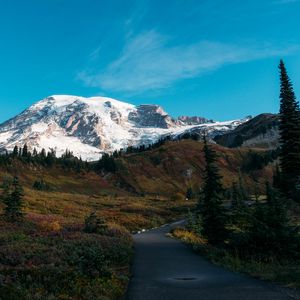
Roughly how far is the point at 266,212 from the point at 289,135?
22.6m

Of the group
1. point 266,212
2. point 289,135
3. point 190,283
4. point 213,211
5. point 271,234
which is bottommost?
point 190,283

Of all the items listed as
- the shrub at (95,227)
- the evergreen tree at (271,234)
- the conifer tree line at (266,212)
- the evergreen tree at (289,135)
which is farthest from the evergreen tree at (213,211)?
the evergreen tree at (289,135)

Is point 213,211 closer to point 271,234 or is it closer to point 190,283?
point 271,234

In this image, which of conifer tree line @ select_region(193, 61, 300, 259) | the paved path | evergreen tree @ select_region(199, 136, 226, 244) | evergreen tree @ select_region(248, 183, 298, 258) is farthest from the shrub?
evergreen tree @ select_region(248, 183, 298, 258)

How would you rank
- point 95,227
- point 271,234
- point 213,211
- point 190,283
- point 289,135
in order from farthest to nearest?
1. point 289,135
2. point 95,227
3. point 213,211
4. point 271,234
5. point 190,283

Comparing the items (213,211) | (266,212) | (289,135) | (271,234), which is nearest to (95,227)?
(213,211)

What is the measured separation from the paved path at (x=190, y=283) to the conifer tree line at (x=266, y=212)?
3481 mm

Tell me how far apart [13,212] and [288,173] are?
30832 millimetres

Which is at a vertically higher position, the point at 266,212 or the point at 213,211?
the point at 266,212

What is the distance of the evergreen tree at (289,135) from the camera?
1689 inches

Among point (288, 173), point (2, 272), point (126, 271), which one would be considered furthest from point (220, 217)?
point (2, 272)

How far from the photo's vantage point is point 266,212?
23.4 meters

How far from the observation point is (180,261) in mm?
22703

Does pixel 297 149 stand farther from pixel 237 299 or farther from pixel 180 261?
pixel 237 299
